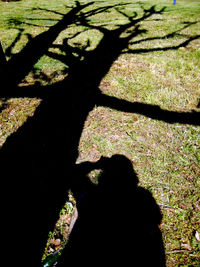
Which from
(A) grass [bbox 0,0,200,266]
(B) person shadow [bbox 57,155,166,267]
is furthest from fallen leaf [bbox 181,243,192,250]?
(B) person shadow [bbox 57,155,166,267]

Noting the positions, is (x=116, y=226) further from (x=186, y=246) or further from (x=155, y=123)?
(x=155, y=123)

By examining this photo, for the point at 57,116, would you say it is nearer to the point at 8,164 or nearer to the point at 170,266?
the point at 8,164

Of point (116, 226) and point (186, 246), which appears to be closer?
point (186, 246)

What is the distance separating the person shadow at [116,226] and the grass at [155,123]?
17 cm

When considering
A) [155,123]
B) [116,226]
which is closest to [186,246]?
[116,226]

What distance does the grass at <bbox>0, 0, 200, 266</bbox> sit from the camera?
2.37 meters

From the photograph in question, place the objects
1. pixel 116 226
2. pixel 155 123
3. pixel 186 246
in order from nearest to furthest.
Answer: pixel 186 246
pixel 116 226
pixel 155 123

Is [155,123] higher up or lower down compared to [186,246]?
higher up

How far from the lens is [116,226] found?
89.8 inches

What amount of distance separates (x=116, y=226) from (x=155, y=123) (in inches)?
91.3

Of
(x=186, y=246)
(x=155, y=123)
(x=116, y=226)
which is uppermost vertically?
(x=155, y=123)

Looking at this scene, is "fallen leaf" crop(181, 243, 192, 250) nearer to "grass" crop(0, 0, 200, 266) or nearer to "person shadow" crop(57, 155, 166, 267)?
"grass" crop(0, 0, 200, 266)

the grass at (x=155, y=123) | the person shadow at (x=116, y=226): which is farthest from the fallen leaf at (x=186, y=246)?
the person shadow at (x=116, y=226)

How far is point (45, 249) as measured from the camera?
6.80ft
